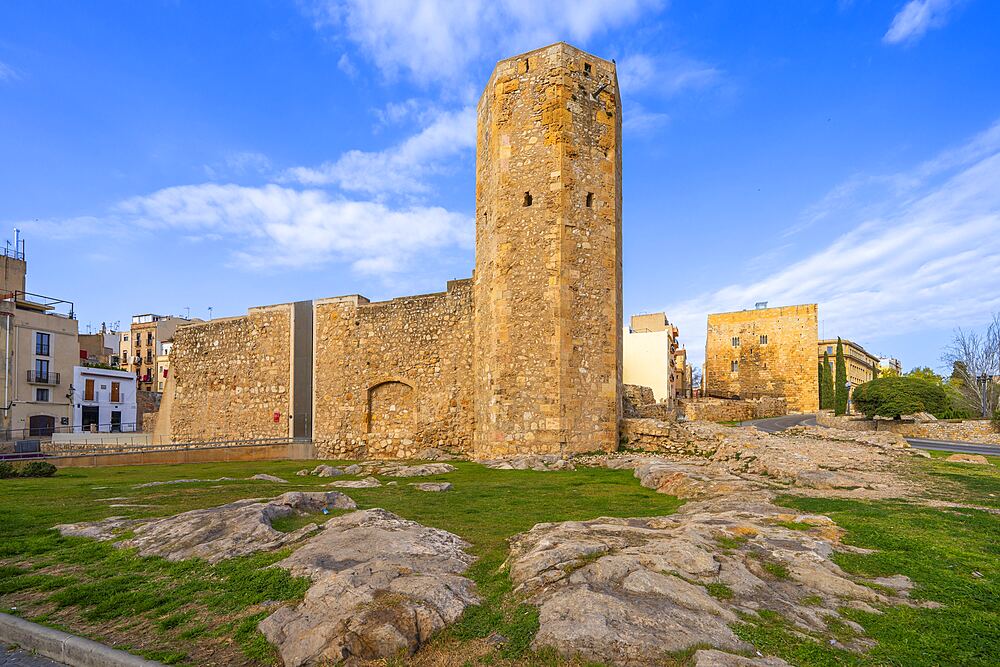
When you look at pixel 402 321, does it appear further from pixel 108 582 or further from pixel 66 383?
pixel 66 383

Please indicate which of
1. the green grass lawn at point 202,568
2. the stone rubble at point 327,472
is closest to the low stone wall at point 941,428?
the green grass lawn at point 202,568

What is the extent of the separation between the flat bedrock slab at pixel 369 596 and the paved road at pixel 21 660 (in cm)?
163

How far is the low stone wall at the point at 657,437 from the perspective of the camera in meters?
16.1

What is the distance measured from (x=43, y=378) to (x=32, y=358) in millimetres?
Answer: 1638

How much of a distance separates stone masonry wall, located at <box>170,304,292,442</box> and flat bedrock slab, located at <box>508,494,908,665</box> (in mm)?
19672

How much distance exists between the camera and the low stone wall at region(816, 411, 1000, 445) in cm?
2569

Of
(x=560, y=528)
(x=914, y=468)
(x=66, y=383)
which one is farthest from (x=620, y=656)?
(x=66, y=383)

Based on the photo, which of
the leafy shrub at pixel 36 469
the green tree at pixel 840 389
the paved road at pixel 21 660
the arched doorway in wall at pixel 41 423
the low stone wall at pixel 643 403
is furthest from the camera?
the green tree at pixel 840 389

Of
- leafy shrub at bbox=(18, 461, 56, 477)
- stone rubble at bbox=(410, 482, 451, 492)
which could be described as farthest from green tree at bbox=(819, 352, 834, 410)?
leafy shrub at bbox=(18, 461, 56, 477)

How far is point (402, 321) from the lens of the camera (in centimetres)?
2080

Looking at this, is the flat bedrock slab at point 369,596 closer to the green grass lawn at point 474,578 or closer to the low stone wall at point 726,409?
the green grass lawn at point 474,578

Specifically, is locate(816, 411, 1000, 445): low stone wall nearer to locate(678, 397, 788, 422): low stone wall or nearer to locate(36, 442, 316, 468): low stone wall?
locate(678, 397, 788, 422): low stone wall

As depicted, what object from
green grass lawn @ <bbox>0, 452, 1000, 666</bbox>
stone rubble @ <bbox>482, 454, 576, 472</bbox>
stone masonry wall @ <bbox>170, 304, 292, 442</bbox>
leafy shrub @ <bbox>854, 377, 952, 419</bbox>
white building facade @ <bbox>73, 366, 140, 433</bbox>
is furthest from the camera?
white building facade @ <bbox>73, 366, 140, 433</bbox>

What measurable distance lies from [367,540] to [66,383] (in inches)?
1980
